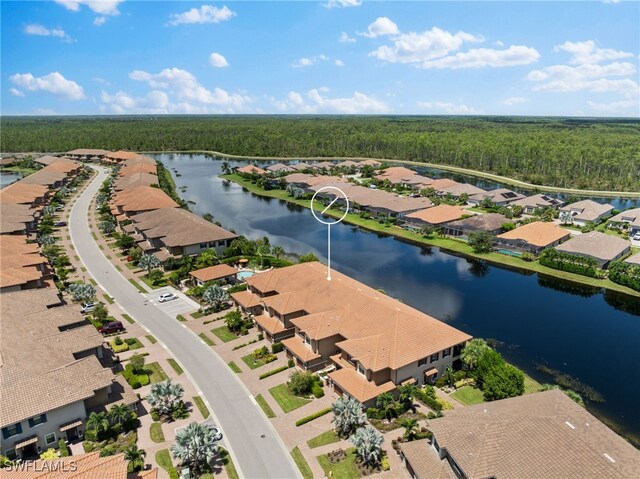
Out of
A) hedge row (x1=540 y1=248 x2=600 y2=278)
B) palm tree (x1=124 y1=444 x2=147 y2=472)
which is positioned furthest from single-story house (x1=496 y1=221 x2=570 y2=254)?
palm tree (x1=124 y1=444 x2=147 y2=472)

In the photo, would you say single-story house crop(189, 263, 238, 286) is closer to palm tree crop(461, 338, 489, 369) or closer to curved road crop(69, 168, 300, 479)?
curved road crop(69, 168, 300, 479)

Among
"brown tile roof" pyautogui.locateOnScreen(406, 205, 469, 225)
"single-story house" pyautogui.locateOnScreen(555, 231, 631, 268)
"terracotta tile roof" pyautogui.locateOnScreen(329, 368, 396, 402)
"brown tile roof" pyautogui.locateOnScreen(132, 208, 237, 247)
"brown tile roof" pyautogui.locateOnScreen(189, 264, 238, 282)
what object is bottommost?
"terracotta tile roof" pyautogui.locateOnScreen(329, 368, 396, 402)

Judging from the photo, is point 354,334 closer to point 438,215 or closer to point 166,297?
point 166,297

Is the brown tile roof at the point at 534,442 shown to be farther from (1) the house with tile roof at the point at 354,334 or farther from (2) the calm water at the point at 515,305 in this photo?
(2) the calm water at the point at 515,305

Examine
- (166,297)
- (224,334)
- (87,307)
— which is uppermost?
(87,307)

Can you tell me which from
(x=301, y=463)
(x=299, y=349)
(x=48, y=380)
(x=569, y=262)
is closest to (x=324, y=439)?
(x=301, y=463)

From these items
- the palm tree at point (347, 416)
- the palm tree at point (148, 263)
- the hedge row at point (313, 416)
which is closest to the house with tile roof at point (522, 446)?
the palm tree at point (347, 416)
